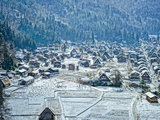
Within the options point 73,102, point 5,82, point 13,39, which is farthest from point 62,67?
point 13,39

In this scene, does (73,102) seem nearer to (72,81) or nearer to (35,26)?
(72,81)

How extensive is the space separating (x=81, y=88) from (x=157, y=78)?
1781 cm

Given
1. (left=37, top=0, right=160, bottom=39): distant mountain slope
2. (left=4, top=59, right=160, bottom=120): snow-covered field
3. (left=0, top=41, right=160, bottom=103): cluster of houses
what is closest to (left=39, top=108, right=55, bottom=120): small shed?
(left=4, top=59, right=160, bottom=120): snow-covered field

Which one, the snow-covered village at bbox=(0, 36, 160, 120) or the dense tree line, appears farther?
the dense tree line

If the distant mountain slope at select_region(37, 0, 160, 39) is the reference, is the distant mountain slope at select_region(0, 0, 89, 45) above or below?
below

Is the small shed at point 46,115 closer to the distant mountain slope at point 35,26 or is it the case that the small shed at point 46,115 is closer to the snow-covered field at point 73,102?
the snow-covered field at point 73,102

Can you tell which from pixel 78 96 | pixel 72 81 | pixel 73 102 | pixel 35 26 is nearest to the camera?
pixel 73 102

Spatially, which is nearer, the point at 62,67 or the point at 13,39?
the point at 62,67

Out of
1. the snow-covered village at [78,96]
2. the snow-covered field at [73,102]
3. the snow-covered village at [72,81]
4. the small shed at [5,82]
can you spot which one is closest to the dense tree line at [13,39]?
the snow-covered village at [72,81]

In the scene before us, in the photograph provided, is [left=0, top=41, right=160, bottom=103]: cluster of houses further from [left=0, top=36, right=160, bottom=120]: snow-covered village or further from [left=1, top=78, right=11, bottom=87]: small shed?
[left=0, top=36, right=160, bottom=120]: snow-covered village

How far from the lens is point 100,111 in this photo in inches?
1192

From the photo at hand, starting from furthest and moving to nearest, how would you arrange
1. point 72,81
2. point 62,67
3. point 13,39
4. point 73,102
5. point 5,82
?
point 13,39 < point 62,67 < point 72,81 < point 5,82 < point 73,102

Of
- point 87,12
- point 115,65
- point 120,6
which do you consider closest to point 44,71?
point 115,65

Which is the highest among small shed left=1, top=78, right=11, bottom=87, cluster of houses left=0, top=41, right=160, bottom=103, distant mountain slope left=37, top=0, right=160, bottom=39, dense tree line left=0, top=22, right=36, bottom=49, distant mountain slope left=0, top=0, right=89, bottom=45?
distant mountain slope left=37, top=0, right=160, bottom=39
